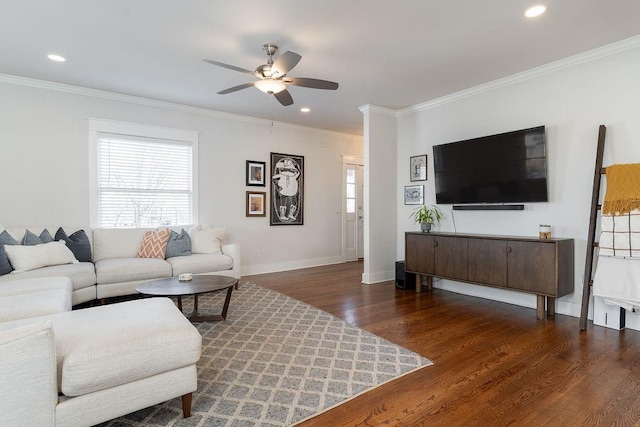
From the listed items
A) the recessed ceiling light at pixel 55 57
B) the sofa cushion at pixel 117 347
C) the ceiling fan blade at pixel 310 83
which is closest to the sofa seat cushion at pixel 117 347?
the sofa cushion at pixel 117 347

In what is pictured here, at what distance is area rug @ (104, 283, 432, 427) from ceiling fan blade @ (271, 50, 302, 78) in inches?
89.2

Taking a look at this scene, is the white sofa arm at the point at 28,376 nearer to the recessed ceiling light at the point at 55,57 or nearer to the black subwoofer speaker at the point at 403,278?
the recessed ceiling light at the point at 55,57

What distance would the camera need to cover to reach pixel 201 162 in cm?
521

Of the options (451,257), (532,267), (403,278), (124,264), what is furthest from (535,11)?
(124,264)

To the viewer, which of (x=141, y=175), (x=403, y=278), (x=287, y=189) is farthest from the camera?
(x=287, y=189)

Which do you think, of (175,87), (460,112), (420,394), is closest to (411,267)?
(460,112)

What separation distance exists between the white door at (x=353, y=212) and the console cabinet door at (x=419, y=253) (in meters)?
2.45

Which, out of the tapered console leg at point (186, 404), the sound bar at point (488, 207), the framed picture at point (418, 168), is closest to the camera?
the tapered console leg at point (186, 404)

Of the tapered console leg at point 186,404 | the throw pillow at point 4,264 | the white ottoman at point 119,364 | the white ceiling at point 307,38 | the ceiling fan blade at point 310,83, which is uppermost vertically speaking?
the white ceiling at point 307,38

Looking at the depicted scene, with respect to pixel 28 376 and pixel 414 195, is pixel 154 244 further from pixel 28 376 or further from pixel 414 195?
pixel 414 195

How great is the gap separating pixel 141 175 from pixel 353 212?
403 cm

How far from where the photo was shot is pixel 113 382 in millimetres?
1543

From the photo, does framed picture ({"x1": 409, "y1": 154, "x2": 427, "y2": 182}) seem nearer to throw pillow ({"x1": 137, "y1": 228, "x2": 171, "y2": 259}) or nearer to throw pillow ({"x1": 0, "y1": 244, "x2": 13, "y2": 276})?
throw pillow ({"x1": 137, "y1": 228, "x2": 171, "y2": 259})

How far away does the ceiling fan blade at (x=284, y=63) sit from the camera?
265cm
